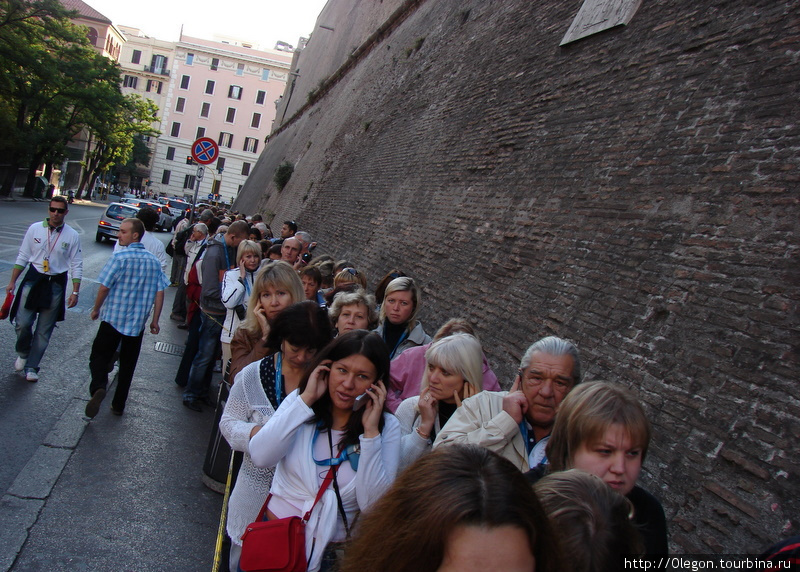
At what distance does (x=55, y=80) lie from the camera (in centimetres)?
4284

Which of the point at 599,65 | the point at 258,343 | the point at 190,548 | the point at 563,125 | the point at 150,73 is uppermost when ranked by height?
the point at 150,73

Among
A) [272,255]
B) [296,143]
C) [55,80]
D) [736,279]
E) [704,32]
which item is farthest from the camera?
[55,80]

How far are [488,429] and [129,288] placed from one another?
436 centimetres

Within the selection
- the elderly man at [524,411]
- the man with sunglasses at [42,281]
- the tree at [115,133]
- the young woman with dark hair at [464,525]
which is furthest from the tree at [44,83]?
the young woman with dark hair at [464,525]

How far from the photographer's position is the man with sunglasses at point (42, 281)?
698cm

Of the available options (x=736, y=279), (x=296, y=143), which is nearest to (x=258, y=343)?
(x=736, y=279)

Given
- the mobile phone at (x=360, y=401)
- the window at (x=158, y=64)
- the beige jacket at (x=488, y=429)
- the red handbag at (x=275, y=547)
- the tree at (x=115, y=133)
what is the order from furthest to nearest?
the window at (x=158, y=64) → the tree at (x=115, y=133) → the beige jacket at (x=488, y=429) → the mobile phone at (x=360, y=401) → the red handbag at (x=275, y=547)

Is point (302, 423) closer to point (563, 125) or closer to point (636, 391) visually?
point (636, 391)

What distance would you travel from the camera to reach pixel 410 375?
4.62m

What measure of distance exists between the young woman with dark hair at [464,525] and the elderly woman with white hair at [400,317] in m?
3.87

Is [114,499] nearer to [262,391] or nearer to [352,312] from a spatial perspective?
[262,391]

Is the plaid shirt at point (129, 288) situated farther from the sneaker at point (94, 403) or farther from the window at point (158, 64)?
the window at point (158, 64)

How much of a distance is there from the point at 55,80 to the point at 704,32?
44860 mm

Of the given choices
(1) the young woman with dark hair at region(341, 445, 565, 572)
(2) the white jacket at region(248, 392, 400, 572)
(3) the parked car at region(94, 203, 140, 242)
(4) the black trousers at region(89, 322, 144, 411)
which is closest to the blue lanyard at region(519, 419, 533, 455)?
(2) the white jacket at region(248, 392, 400, 572)
